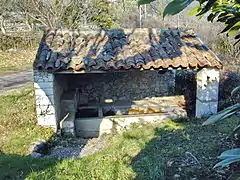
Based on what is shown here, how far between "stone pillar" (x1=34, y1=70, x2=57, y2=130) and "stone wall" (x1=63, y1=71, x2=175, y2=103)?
3.37 meters

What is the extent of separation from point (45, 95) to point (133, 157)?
130 inches

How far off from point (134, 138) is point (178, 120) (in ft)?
7.54

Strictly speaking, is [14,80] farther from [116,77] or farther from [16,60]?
[116,77]

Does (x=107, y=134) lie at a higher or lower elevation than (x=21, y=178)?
lower

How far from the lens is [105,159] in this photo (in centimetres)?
492

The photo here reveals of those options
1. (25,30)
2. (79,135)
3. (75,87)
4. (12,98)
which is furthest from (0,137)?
(25,30)

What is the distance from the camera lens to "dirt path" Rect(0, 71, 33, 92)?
12086 mm

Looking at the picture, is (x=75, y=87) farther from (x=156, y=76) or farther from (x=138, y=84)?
(x=156, y=76)

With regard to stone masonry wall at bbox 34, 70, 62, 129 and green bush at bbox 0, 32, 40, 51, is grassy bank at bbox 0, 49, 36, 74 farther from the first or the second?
stone masonry wall at bbox 34, 70, 62, 129

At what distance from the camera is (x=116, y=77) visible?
10953mm

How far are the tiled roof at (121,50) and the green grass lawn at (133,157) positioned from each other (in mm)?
1697

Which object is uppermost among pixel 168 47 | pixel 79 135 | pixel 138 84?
pixel 168 47

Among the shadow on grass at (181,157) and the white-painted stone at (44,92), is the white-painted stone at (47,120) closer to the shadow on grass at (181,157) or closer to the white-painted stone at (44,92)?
the white-painted stone at (44,92)

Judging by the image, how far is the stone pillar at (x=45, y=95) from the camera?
7.29 meters
